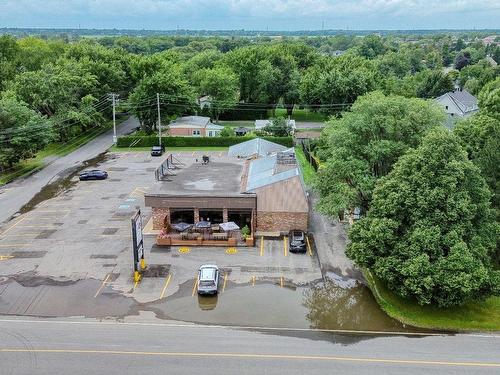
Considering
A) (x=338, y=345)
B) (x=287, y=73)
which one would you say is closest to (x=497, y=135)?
(x=338, y=345)

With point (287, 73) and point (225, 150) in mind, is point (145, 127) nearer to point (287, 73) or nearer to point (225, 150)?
point (225, 150)

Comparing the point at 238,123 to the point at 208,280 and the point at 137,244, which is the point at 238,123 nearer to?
the point at 137,244

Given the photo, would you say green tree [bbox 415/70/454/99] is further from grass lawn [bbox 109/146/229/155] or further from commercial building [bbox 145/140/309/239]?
commercial building [bbox 145/140/309/239]

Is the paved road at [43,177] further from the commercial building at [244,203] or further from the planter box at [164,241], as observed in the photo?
the planter box at [164,241]

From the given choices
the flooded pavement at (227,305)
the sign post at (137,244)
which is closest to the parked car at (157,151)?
the sign post at (137,244)

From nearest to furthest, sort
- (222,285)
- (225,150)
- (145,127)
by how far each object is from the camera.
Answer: (222,285) → (225,150) → (145,127)

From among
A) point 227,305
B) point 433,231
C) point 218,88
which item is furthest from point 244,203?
point 218,88
